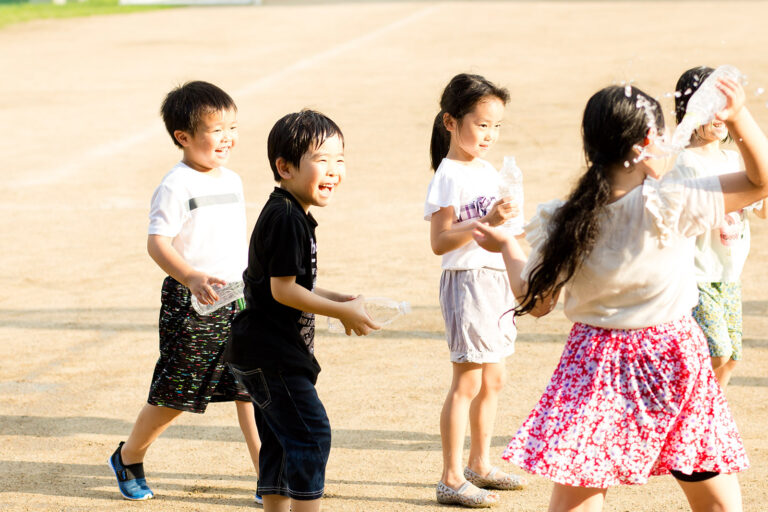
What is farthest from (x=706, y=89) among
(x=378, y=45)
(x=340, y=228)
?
(x=378, y=45)

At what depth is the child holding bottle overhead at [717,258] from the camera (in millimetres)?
3910

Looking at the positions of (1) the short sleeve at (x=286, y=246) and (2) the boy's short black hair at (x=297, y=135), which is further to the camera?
(2) the boy's short black hair at (x=297, y=135)

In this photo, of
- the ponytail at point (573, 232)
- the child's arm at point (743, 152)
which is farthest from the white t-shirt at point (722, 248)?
the ponytail at point (573, 232)

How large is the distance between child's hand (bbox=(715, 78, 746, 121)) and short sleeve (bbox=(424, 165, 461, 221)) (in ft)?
4.44

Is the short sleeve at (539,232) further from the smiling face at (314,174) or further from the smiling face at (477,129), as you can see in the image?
the smiling face at (477,129)

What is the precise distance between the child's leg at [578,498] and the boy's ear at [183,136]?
78.3 inches

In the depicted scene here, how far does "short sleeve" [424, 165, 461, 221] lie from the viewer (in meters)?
3.85

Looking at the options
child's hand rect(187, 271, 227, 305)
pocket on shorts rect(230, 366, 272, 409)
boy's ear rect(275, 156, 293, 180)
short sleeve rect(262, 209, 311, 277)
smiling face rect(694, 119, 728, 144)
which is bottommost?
pocket on shorts rect(230, 366, 272, 409)

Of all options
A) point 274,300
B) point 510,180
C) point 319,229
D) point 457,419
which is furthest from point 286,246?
point 319,229

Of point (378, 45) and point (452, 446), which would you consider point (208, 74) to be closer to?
point (378, 45)

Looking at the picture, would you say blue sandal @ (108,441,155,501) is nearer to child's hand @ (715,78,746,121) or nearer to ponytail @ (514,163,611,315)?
ponytail @ (514,163,611,315)

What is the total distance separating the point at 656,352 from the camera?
280 centimetres

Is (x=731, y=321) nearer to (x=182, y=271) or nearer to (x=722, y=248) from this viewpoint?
(x=722, y=248)

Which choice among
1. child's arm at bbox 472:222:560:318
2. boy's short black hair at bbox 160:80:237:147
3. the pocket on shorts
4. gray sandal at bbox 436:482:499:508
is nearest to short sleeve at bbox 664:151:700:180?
child's arm at bbox 472:222:560:318
